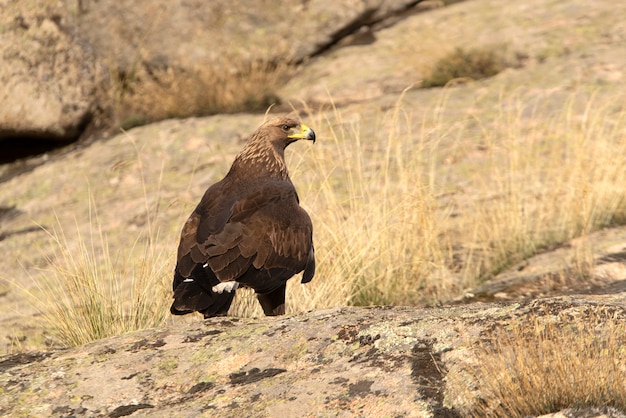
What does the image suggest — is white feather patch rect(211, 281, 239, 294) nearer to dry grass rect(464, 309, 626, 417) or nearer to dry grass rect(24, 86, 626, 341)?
dry grass rect(24, 86, 626, 341)

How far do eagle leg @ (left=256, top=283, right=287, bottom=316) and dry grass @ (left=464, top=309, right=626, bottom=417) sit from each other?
7.63 ft

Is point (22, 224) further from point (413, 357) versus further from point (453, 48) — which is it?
point (413, 357)

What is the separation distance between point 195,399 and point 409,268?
12.9ft

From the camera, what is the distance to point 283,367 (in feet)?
14.2

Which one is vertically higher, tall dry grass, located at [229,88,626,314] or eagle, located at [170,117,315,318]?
eagle, located at [170,117,315,318]

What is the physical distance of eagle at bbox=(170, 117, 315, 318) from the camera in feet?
17.8

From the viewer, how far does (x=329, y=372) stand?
4.14 m

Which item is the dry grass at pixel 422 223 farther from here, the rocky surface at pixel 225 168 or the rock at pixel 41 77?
the rock at pixel 41 77

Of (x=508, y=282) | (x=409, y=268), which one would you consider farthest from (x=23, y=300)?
Answer: (x=508, y=282)

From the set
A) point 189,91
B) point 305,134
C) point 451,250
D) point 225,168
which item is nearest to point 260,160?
point 305,134

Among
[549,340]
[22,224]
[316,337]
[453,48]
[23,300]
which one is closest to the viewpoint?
[549,340]

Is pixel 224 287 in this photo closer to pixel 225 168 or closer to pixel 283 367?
pixel 283 367

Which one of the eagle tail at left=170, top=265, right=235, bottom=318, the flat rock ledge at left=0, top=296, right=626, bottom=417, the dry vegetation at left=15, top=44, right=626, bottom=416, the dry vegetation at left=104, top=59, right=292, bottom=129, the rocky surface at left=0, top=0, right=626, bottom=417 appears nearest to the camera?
the dry vegetation at left=15, top=44, right=626, bottom=416

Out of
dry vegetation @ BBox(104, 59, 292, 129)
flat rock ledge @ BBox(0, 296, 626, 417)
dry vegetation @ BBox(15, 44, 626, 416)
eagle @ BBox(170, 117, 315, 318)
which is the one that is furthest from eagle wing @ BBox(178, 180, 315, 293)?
dry vegetation @ BBox(104, 59, 292, 129)
